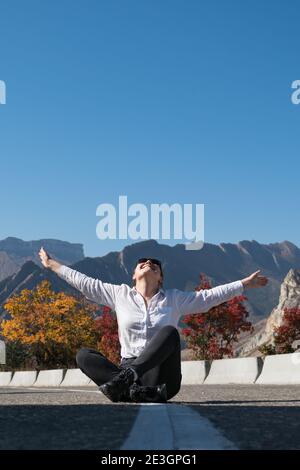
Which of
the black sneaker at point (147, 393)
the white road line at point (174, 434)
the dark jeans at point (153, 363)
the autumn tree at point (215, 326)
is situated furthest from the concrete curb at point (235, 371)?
the autumn tree at point (215, 326)

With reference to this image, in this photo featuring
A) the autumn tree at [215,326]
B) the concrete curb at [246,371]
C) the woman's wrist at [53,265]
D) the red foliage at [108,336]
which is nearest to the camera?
the woman's wrist at [53,265]

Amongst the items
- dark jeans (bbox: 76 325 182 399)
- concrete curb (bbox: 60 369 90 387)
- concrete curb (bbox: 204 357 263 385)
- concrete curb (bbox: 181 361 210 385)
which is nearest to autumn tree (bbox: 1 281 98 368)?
concrete curb (bbox: 60 369 90 387)

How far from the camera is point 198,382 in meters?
21.5

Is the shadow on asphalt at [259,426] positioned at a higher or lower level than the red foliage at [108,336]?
higher

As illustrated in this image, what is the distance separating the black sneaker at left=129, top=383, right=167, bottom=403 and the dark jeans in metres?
0.14

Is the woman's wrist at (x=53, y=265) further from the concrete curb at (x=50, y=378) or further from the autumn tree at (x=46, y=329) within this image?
the autumn tree at (x=46, y=329)

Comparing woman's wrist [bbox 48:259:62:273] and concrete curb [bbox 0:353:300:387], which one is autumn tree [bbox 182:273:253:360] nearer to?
concrete curb [bbox 0:353:300:387]

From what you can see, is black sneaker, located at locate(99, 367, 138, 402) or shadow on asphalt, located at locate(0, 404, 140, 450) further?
black sneaker, located at locate(99, 367, 138, 402)

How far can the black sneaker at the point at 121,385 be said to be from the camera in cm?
763

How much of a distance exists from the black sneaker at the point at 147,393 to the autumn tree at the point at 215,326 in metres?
36.3

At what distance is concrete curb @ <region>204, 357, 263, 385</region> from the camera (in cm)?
1914

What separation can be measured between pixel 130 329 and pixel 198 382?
13.6m
